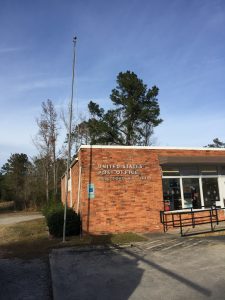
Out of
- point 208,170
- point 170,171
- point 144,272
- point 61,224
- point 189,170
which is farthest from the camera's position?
point 208,170

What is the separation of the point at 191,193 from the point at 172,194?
1095 mm

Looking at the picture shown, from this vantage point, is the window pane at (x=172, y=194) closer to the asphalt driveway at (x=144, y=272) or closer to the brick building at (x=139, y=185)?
the brick building at (x=139, y=185)

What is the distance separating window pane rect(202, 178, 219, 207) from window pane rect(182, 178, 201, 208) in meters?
0.41

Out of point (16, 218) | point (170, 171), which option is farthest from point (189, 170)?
point (16, 218)

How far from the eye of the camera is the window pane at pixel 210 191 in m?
17.6

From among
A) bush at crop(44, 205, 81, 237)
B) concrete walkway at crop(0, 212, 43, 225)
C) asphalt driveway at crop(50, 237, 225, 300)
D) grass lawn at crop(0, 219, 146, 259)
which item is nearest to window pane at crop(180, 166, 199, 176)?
grass lawn at crop(0, 219, 146, 259)

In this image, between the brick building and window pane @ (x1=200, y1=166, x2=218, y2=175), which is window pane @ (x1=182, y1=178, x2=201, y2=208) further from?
window pane @ (x1=200, y1=166, x2=218, y2=175)

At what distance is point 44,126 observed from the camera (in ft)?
132

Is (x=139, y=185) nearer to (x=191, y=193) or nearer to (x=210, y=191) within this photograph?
(x=191, y=193)

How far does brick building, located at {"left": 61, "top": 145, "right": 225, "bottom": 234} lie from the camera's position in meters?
15.2

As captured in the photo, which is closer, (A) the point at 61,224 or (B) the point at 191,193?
(A) the point at 61,224

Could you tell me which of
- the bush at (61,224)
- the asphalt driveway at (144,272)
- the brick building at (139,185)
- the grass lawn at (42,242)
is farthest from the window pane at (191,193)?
the bush at (61,224)

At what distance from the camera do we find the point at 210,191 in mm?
17781

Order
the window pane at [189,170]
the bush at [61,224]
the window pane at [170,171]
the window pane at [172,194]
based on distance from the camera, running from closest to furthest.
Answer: the bush at [61,224], the window pane at [172,194], the window pane at [170,171], the window pane at [189,170]
